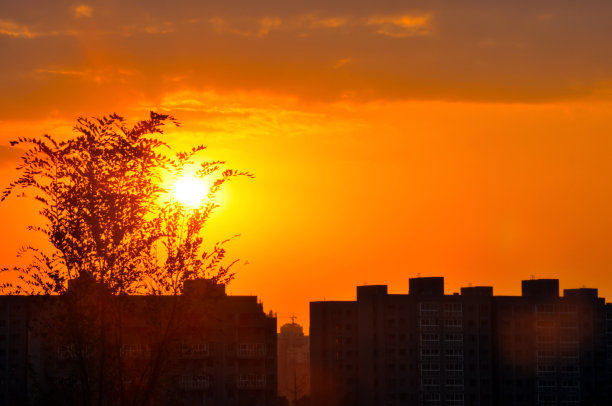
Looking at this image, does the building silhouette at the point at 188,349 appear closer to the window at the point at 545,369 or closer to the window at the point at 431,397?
the window at the point at 431,397

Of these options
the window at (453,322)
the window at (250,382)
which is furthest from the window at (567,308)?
the window at (250,382)

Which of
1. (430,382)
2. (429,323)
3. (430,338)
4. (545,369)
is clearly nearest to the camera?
(430,382)

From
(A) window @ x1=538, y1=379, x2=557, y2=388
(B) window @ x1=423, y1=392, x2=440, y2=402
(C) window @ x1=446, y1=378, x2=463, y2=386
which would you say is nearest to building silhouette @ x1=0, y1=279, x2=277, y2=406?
(B) window @ x1=423, y1=392, x2=440, y2=402

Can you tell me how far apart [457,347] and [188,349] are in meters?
148

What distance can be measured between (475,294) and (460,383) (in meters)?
14.9

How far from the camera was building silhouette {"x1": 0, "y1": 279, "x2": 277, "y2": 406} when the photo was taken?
31703mm

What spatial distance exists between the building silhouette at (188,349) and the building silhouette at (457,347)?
3205 centimetres

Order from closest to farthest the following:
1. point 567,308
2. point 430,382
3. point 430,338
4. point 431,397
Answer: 1. point 431,397
2. point 430,382
3. point 430,338
4. point 567,308

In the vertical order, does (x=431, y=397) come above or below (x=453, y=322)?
below

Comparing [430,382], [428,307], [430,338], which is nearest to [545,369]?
[430,338]

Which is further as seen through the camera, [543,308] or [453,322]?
[543,308]

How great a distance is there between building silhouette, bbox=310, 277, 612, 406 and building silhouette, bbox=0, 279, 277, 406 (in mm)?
32046

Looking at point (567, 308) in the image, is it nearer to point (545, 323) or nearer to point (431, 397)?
point (545, 323)

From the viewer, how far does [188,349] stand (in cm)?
3300
